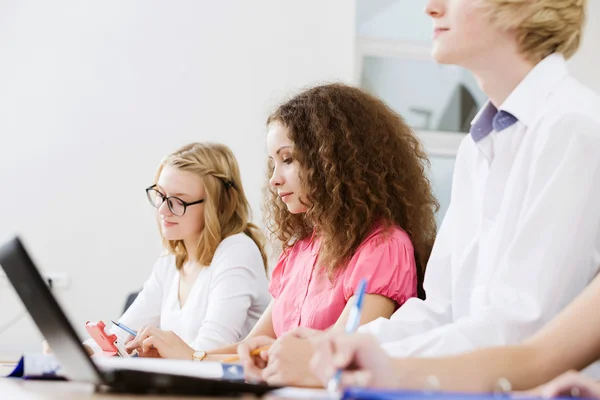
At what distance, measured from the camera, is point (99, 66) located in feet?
11.6

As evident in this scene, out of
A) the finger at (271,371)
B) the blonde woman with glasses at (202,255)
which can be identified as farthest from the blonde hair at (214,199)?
the finger at (271,371)

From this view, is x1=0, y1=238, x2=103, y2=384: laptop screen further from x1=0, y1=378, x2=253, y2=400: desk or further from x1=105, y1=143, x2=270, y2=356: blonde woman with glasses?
x1=105, y1=143, x2=270, y2=356: blonde woman with glasses

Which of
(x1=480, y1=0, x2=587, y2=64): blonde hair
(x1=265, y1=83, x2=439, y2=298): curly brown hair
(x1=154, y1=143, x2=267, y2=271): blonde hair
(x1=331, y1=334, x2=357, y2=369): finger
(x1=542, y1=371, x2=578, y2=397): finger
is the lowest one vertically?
(x1=154, y1=143, x2=267, y2=271): blonde hair

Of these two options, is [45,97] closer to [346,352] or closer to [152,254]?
[152,254]

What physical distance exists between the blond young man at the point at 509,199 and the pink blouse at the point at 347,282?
23 centimetres

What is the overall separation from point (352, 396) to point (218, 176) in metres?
1.99

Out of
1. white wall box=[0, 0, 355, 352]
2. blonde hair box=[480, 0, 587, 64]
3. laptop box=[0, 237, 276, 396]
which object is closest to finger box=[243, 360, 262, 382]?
laptop box=[0, 237, 276, 396]

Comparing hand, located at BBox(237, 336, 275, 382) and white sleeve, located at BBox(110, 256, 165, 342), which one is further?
white sleeve, located at BBox(110, 256, 165, 342)

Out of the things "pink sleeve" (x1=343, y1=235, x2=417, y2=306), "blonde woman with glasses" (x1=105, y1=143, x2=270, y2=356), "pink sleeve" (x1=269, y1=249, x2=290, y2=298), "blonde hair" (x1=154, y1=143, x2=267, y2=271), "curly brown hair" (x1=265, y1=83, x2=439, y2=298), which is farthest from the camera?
"blonde hair" (x1=154, y1=143, x2=267, y2=271)

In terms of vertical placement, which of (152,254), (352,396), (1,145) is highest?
(352,396)

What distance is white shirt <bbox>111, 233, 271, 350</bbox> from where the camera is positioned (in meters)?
2.20

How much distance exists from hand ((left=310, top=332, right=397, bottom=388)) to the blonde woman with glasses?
148 cm

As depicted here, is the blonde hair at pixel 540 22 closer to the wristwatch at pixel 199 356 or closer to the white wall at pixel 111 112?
the wristwatch at pixel 199 356

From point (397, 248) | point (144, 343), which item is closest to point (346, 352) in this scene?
point (397, 248)
